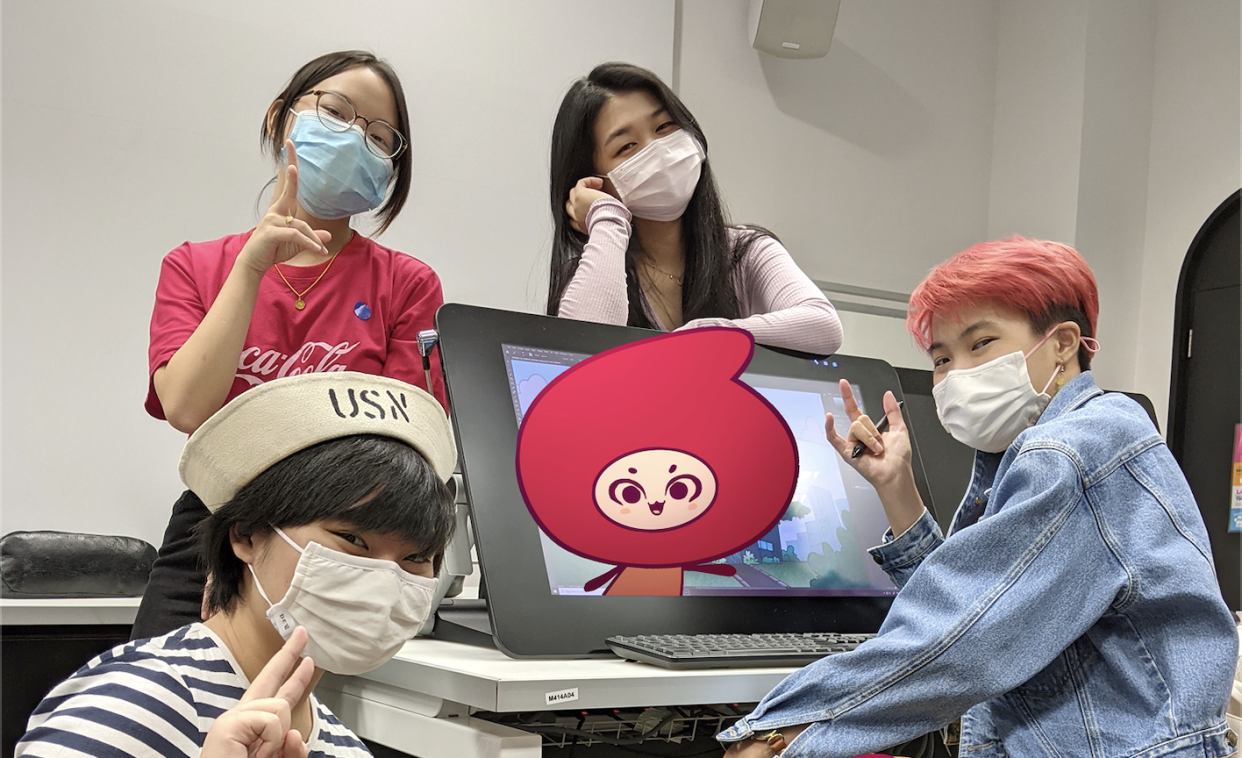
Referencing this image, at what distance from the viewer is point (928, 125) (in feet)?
14.8

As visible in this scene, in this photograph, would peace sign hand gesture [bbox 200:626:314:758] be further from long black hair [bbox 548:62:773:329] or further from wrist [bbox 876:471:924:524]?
long black hair [bbox 548:62:773:329]

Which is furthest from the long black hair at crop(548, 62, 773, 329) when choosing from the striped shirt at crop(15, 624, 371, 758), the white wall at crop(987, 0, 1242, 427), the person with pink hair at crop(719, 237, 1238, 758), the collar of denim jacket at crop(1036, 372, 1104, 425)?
the white wall at crop(987, 0, 1242, 427)

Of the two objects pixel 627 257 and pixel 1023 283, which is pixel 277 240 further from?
pixel 1023 283

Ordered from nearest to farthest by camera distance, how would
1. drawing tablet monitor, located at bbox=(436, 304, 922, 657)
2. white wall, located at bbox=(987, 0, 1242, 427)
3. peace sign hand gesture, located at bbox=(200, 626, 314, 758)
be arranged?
peace sign hand gesture, located at bbox=(200, 626, 314, 758) → drawing tablet monitor, located at bbox=(436, 304, 922, 657) → white wall, located at bbox=(987, 0, 1242, 427)

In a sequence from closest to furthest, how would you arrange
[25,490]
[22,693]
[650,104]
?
1. [650,104]
2. [22,693]
3. [25,490]

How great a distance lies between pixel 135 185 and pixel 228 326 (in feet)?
5.66

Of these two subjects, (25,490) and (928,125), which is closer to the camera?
(25,490)

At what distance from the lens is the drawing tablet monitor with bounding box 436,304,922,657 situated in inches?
49.0

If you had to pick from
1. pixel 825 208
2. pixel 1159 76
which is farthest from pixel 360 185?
pixel 1159 76

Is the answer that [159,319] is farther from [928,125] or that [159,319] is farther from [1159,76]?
[1159,76]

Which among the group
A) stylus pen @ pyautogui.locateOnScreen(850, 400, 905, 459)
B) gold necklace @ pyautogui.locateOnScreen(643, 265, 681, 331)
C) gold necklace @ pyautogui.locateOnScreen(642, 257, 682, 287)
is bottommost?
stylus pen @ pyautogui.locateOnScreen(850, 400, 905, 459)

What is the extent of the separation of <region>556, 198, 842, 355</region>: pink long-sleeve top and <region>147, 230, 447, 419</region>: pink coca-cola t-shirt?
0.25 metres

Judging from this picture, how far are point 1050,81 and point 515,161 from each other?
246cm

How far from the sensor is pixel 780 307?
1.76 meters
